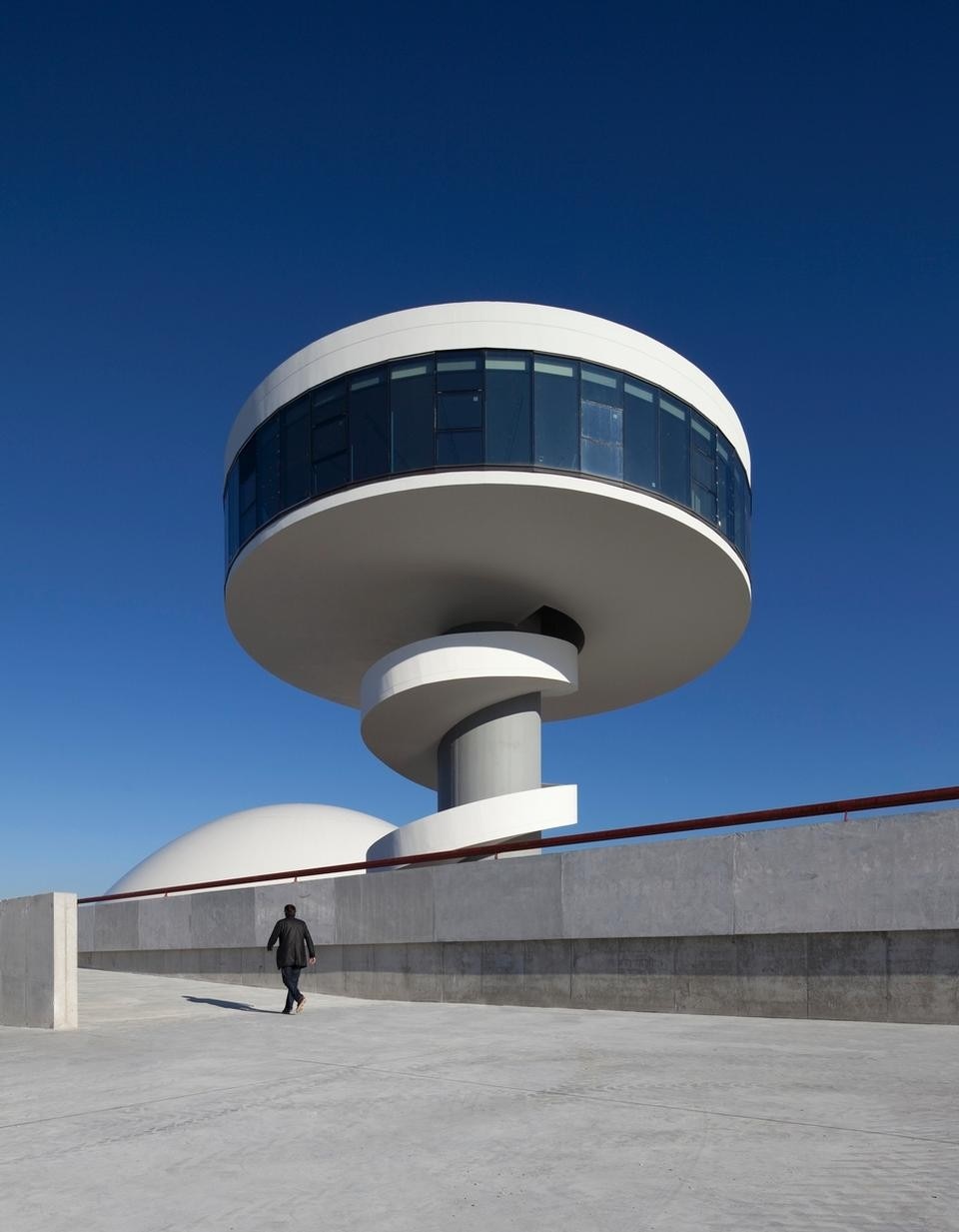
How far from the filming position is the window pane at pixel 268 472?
75.3 ft

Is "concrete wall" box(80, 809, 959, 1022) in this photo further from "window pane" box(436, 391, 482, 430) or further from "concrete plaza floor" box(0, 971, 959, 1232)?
"window pane" box(436, 391, 482, 430)

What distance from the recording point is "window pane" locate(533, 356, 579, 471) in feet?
69.3

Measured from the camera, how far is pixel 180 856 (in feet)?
136

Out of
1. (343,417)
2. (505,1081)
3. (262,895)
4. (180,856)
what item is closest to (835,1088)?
(505,1081)

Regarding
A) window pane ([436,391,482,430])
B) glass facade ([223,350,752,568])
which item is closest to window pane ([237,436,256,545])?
glass facade ([223,350,752,568])

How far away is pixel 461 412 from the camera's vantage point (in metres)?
21.2

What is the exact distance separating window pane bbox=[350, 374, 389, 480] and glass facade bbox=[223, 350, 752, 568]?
0.02m

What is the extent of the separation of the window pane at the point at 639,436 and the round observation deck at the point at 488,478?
3 cm

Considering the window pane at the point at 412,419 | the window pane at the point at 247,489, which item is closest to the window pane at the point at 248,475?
the window pane at the point at 247,489

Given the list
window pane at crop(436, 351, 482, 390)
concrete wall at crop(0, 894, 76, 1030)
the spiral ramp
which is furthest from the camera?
the spiral ramp

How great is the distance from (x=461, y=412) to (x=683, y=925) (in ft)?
35.3

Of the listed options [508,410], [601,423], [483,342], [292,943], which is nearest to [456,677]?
[508,410]

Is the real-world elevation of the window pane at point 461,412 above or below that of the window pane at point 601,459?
above

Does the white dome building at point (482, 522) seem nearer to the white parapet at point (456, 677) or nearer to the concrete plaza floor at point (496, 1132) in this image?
the white parapet at point (456, 677)
